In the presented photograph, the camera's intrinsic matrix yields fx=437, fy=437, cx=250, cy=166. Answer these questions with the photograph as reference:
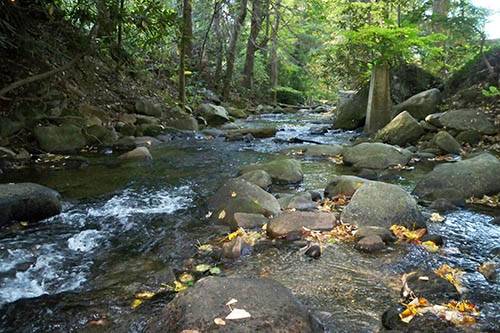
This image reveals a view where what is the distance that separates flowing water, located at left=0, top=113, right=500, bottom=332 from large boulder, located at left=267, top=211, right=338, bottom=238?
253mm

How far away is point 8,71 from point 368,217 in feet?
26.9

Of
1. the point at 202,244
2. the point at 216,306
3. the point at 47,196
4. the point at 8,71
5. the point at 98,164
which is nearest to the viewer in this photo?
the point at 216,306

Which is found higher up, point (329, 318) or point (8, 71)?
point (8, 71)

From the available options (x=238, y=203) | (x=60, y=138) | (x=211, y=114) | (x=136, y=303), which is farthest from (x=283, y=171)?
(x=211, y=114)

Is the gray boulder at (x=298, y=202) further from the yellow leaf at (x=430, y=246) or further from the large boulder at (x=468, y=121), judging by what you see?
the large boulder at (x=468, y=121)

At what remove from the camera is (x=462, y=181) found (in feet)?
20.0

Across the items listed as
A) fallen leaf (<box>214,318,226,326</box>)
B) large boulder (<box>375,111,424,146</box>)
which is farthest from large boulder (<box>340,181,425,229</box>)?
large boulder (<box>375,111,424,146</box>)

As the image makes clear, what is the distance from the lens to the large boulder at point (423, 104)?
12.0 metres

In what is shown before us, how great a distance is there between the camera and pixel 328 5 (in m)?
15.9

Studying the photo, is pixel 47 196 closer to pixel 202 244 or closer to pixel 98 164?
pixel 202 244

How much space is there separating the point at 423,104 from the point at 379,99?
1204 mm

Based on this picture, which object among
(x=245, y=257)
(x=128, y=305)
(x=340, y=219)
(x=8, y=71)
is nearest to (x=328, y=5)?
(x=8, y=71)

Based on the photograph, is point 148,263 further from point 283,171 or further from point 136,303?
point 283,171

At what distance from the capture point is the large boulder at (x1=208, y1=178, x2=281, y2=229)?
523 cm
